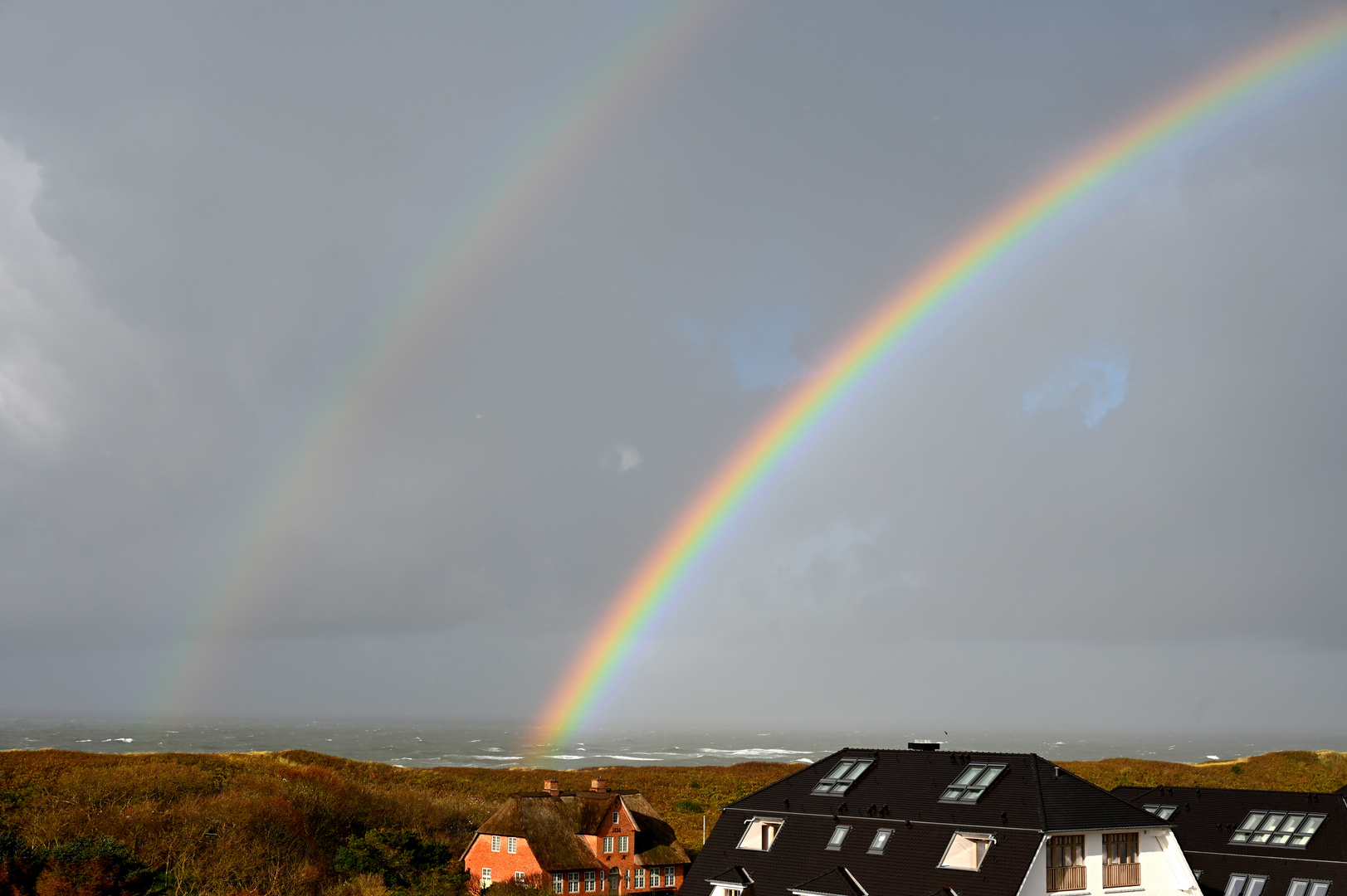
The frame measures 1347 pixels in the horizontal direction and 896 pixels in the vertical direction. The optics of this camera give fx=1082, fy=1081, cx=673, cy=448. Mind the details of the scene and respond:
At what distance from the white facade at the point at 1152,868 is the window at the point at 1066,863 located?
17 cm

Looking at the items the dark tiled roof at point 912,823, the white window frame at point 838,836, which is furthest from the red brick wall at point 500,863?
the white window frame at point 838,836

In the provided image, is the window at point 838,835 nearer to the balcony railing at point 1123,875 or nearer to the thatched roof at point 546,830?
the balcony railing at point 1123,875

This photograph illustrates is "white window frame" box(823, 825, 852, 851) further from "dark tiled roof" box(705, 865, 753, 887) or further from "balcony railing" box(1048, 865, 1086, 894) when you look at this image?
"balcony railing" box(1048, 865, 1086, 894)

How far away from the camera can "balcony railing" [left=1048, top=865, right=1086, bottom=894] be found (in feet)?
108

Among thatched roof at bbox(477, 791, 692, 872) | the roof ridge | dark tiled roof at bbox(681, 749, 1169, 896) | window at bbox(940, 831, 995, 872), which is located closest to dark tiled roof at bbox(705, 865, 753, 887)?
dark tiled roof at bbox(681, 749, 1169, 896)

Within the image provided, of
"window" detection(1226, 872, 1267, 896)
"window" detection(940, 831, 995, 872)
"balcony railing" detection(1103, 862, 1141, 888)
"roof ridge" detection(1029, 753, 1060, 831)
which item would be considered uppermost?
"roof ridge" detection(1029, 753, 1060, 831)

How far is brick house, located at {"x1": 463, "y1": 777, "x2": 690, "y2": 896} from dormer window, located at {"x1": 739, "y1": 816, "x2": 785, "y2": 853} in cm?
1450

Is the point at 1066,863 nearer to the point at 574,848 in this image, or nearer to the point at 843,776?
the point at 843,776

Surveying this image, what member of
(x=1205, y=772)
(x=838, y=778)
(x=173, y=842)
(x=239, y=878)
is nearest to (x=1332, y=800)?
(x=838, y=778)

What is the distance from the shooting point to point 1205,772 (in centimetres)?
9600

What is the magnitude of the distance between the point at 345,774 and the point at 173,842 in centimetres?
4069

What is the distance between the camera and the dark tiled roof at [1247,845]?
121 feet

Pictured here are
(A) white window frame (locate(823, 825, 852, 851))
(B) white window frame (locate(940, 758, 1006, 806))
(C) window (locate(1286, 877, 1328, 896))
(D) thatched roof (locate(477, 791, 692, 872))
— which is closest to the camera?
(B) white window frame (locate(940, 758, 1006, 806))

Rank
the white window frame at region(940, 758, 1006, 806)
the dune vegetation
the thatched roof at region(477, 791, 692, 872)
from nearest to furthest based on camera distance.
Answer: the white window frame at region(940, 758, 1006, 806), the dune vegetation, the thatched roof at region(477, 791, 692, 872)
